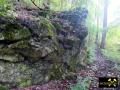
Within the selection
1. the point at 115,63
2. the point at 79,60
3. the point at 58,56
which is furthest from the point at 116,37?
the point at 58,56

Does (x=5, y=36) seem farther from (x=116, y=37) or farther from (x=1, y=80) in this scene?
(x=116, y=37)

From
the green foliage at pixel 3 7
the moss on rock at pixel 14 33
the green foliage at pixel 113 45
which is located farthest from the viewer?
the green foliage at pixel 113 45

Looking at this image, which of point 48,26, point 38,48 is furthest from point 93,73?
point 38,48

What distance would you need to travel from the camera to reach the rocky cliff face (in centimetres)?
919

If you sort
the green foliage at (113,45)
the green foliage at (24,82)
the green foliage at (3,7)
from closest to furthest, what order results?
the green foliage at (24,82)
the green foliage at (3,7)
the green foliage at (113,45)

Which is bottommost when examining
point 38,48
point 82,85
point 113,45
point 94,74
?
point 113,45

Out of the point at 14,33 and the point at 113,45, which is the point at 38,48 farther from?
the point at 113,45

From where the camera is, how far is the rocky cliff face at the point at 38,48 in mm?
9188

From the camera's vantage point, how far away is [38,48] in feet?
32.3

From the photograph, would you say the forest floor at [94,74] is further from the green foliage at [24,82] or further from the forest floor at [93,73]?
the green foliage at [24,82]

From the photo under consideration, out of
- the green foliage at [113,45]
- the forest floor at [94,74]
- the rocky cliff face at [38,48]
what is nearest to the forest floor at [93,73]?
the forest floor at [94,74]

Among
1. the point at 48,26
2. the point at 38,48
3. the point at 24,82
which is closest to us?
the point at 24,82

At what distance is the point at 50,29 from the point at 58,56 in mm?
1401

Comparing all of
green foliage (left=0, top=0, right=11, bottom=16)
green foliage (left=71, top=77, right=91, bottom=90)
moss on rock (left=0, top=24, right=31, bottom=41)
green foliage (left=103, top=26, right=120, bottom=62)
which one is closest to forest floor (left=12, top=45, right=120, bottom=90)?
green foliage (left=71, top=77, right=91, bottom=90)
